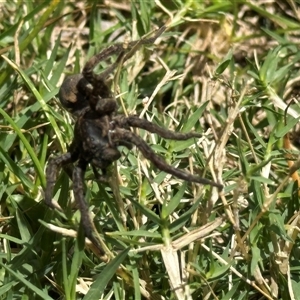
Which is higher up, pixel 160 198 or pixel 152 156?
pixel 152 156

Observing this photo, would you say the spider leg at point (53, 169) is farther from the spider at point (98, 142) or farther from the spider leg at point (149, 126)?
the spider leg at point (149, 126)

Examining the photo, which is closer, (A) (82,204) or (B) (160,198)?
(A) (82,204)

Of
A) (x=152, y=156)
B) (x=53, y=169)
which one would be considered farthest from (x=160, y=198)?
(x=53, y=169)

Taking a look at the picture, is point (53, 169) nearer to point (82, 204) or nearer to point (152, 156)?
point (82, 204)

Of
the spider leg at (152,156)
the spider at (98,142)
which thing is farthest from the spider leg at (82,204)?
the spider leg at (152,156)

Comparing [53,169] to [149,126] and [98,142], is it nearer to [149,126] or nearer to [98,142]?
[98,142]

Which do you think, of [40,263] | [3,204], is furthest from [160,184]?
[3,204]

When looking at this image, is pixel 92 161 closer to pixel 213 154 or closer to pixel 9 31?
pixel 213 154
